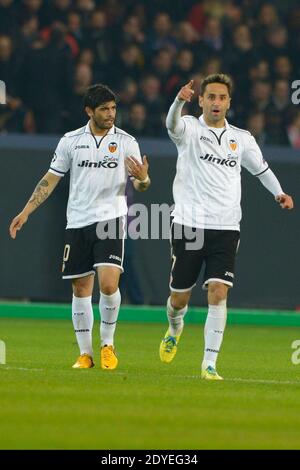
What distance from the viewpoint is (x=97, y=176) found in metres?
12.5

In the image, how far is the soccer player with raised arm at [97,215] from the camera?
1238 cm

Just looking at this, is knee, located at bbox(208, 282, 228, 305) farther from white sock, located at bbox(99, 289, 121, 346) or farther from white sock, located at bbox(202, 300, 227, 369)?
white sock, located at bbox(99, 289, 121, 346)

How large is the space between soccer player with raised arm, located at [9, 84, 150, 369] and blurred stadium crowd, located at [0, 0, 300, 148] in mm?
7840

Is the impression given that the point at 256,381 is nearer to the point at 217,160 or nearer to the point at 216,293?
the point at 216,293

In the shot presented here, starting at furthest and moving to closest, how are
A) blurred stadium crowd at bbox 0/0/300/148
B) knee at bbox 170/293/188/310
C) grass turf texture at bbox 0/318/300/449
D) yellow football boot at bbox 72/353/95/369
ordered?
blurred stadium crowd at bbox 0/0/300/148
knee at bbox 170/293/188/310
yellow football boot at bbox 72/353/95/369
grass turf texture at bbox 0/318/300/449

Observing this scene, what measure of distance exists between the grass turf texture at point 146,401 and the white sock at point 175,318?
0.31 meters

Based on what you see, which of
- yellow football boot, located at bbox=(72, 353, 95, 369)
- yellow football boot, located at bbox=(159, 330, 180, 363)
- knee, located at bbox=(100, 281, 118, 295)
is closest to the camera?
knee, located at bbox=(100, 281, 118, 295)

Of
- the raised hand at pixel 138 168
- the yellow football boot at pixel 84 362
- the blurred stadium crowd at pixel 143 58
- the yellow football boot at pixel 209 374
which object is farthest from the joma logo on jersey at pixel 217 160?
the blurred stadium crowd at pixel 143 58

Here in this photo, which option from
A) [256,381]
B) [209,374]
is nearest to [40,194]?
[209,374]

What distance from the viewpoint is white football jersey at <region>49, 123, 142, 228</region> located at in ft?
40.9

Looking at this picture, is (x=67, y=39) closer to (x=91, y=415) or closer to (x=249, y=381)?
(x=249, y=381)

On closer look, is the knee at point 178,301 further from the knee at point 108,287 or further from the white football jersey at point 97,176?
the white football jersey at point 97,176

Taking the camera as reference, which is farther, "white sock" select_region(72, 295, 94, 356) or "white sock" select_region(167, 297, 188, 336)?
"white sock" select_region(167, 297, 188, 336)

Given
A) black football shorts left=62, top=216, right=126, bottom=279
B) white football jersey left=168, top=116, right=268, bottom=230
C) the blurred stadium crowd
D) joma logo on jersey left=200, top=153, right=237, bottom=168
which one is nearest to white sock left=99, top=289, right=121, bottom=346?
black football shorts left=62, top=216, right=126, bottom=279
